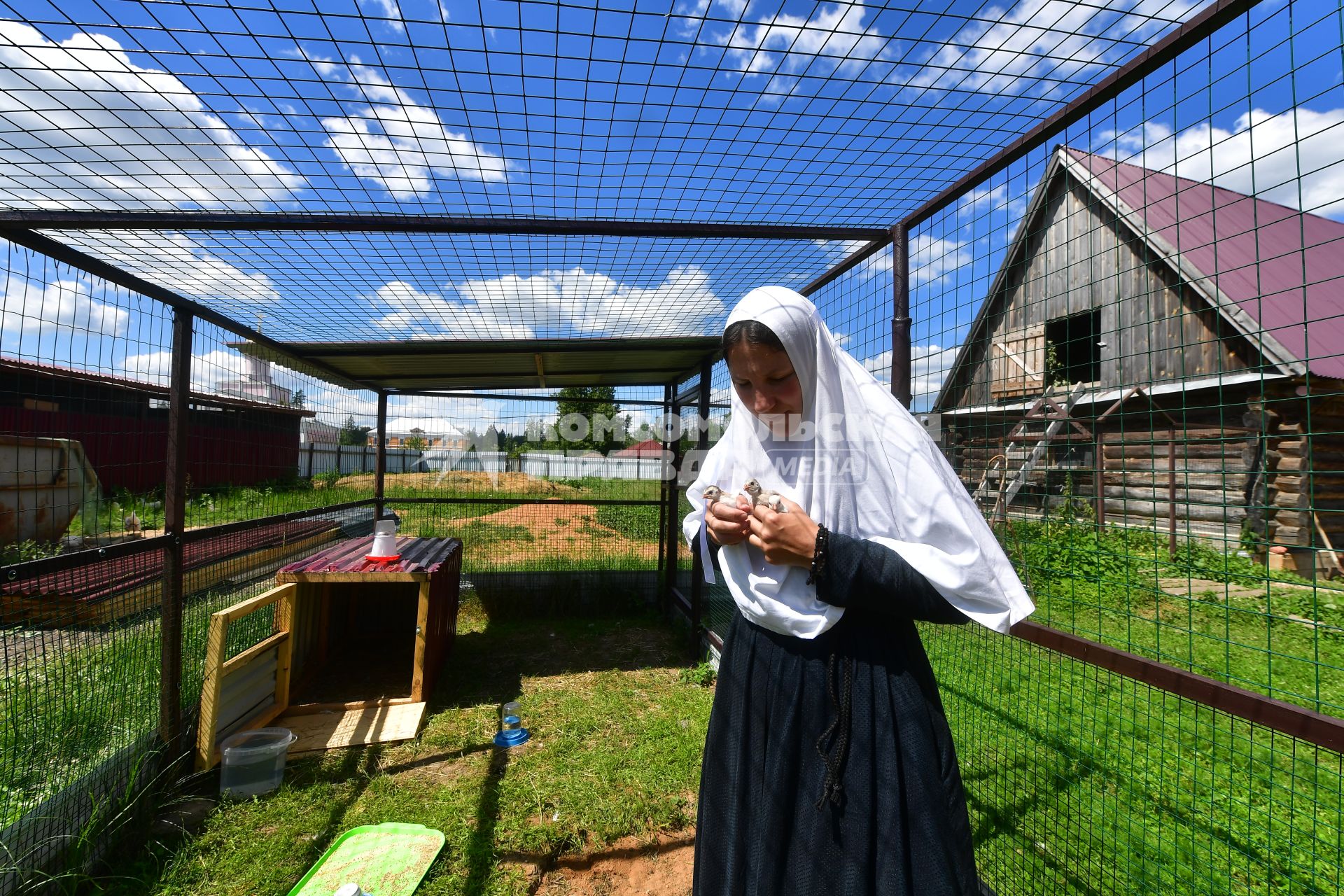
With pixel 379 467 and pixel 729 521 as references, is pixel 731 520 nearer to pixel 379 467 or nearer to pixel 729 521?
pixel 729 521

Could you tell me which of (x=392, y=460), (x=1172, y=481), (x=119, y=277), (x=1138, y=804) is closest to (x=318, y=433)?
(x=392, y=460)

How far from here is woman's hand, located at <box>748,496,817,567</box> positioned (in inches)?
49.3

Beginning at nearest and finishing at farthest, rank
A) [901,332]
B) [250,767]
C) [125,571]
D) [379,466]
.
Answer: [901,332]
[125,571]
[250,767]
[379,466]

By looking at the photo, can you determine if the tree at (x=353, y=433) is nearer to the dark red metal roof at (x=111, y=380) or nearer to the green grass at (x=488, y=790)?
the dark red metal roof at (x=111, y=380)

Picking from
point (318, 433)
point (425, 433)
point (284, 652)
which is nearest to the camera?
point (284, 652)

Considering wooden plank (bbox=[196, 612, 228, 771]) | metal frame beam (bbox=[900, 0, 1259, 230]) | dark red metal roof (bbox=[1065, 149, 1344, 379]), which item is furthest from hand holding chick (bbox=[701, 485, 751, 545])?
dark red metal roof (bbox=[1065, 149, 1344, 379])

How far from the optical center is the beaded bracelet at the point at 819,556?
1227 millimetres

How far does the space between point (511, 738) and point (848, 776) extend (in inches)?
113

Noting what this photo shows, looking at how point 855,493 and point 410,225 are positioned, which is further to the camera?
point 410,225

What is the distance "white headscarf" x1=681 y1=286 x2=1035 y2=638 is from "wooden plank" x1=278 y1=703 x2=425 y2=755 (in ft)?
10.2

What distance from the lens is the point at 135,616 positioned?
312 cm

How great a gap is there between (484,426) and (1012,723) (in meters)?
5.37

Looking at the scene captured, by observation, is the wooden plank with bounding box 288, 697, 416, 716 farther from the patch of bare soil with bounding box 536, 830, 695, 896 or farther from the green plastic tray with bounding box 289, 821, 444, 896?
the patch of bare soil with bounding box 536, 830, 695, 896

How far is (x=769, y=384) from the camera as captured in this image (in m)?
1.36
